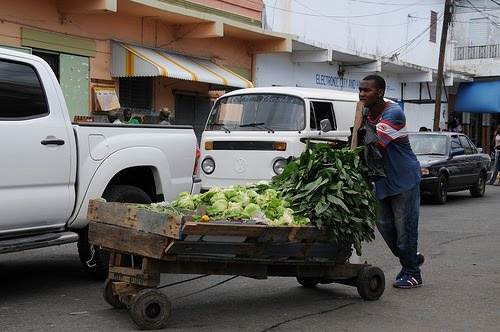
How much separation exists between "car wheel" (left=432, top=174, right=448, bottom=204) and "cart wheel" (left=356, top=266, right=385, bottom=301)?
9056 mm

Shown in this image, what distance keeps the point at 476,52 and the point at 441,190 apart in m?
19.5

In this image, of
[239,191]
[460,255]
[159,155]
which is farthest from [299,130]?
[239,191]

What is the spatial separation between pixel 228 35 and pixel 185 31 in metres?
1.94

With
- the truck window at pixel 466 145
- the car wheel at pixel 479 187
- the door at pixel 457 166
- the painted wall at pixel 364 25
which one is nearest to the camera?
the door at pixel 457 166

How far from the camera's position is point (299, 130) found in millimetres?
10883

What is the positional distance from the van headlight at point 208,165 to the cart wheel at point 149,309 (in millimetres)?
6152

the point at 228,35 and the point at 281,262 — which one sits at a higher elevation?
the point at 228,35

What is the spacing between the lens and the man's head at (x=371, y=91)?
254 inches

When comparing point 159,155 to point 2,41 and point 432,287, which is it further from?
point 2,41

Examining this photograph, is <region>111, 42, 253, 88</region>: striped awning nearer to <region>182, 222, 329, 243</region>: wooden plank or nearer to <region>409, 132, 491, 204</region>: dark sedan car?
<region>409, 132, 491, 204</region>: dark sedan car

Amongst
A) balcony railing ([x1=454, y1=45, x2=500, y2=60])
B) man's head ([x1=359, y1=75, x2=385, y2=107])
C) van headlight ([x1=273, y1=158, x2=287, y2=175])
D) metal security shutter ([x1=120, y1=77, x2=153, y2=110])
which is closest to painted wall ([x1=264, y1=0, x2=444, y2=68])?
balcony railing ([x1=454, y1=45, x2=500, y2=60])

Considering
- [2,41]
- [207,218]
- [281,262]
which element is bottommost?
[281,262]

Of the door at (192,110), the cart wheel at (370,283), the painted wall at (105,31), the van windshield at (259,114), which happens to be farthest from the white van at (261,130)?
the door at (192,110)

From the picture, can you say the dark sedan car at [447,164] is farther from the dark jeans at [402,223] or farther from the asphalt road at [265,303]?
the dark jeans at [402,223]
